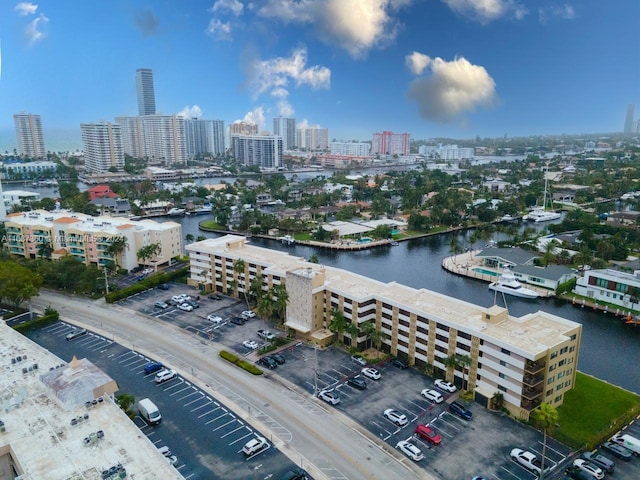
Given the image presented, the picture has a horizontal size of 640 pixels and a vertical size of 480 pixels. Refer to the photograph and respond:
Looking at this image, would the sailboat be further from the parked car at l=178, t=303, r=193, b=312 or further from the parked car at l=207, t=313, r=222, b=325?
the parked car at l=178, t=303, r=193, b=312

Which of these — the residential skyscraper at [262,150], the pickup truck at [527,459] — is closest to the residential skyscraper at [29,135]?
the residential skyscraper at [262,150]

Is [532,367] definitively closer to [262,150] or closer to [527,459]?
[527,459]

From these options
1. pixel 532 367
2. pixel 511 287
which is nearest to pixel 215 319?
pixel 532 367

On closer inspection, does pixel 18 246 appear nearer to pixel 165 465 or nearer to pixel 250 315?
pixel 250 315

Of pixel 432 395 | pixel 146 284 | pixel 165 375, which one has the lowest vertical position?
pixel 432 395

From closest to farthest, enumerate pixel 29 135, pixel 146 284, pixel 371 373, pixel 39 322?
pixel 371 373, pixel 39 322, pixel 146 284, pixel 29 135

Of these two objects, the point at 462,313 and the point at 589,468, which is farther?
the point at 462,313
